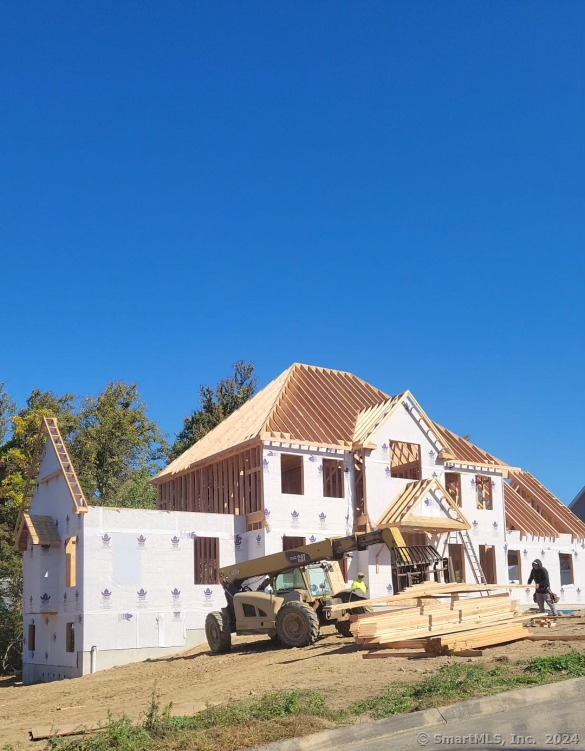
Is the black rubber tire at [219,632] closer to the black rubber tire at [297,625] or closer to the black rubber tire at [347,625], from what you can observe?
the black rubber tire at [297,625]

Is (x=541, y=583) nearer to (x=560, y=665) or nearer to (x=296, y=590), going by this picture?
(x=296, y=590)

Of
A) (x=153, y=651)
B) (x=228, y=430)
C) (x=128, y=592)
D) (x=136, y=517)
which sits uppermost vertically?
(x=228, y=430)

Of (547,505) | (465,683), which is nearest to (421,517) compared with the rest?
(547,505)

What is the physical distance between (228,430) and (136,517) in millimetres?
7012

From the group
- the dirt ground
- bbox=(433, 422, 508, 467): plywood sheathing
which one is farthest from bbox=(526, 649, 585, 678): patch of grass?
bbox=(433, 422, 508, 467): plywood sheathing

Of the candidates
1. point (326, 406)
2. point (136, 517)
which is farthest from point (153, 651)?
point (326, 406)

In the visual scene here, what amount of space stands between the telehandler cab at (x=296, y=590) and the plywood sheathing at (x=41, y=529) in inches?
320

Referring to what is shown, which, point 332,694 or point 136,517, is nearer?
point 332,694

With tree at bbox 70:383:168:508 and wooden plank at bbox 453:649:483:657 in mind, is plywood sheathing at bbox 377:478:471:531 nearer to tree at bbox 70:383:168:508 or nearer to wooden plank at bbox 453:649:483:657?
wooden plank at bbox 453:649:483:657

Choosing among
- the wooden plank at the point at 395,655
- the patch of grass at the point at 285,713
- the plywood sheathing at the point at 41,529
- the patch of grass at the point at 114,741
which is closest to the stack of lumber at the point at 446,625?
the wooden plank at the point at 395,655

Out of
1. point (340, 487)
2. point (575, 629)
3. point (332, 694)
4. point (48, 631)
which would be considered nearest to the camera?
point (332, 694)

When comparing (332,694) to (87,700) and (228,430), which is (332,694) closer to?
(87,700)

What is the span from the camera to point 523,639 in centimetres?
1692

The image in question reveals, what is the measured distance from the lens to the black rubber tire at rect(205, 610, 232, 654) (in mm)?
22125
